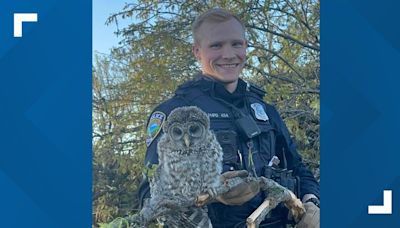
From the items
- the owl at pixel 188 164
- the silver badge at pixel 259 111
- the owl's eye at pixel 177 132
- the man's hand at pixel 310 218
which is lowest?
the man's hand at pixel 310 218

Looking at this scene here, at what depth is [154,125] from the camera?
287 centimetres

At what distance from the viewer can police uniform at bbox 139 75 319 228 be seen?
2.85m

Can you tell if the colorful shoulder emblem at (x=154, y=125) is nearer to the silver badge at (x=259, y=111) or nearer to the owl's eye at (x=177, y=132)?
the owl's eye at (x=177, y=132)

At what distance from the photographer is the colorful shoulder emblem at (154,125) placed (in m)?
2.85

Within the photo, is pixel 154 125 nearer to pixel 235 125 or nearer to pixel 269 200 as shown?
pixel 235 125

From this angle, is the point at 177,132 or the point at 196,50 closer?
the point at 177,132

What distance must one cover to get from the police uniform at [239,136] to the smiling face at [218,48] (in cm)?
4

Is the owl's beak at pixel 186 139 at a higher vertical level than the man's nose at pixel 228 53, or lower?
lower

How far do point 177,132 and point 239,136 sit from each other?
0.26 metres
